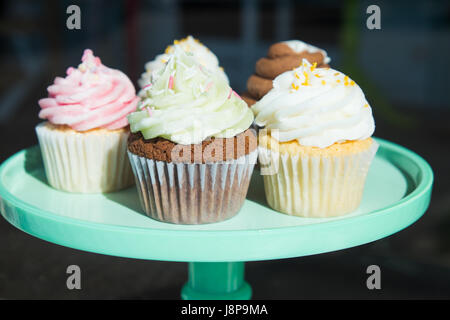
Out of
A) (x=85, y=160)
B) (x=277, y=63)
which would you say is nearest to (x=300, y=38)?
(x=277, y=63)

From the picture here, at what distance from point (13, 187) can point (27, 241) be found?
972 mm

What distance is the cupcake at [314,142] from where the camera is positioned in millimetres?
1615

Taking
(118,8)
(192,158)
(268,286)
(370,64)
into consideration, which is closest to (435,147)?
(370,64)

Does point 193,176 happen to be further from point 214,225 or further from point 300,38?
point 300,38

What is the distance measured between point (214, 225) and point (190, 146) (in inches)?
10.5

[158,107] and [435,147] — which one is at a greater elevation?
[158,107]

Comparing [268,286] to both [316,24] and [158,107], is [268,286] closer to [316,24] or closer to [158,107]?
[158,107]

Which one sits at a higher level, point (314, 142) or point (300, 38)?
point (314, 142)

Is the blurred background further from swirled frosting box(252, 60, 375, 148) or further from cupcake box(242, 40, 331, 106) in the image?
swirled frosting box(252, 60, 375, 148)

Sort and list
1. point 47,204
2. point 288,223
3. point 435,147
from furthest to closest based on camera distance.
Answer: point 435,147 → point 47,204 → point 288,223

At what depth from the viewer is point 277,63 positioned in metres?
1.95

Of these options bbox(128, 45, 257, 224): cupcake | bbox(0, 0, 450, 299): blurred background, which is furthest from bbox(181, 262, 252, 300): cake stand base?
bbox(0, 0, 450, 299): blurred background

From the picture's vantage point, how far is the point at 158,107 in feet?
5.10

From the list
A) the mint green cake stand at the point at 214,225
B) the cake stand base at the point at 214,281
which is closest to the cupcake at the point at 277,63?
the mint green cake stand at the point at 214,225
